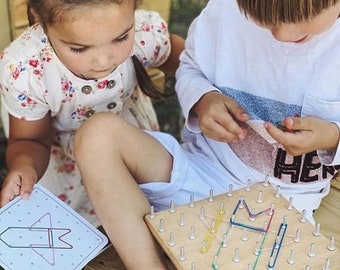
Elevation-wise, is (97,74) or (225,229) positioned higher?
(97,74)

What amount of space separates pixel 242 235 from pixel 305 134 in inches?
6.7

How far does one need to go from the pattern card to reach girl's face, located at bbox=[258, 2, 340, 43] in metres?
0.41

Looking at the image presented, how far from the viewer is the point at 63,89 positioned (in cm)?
123

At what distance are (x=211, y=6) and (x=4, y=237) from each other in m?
0.51

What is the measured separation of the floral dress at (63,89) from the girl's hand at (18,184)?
11cm

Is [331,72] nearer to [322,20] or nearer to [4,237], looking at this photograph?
[322,20]

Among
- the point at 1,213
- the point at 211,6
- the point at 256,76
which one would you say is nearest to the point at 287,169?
the point at 256,76

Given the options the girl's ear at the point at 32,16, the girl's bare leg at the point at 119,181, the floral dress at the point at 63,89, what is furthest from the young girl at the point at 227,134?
the girl's ear at the point at 32,16

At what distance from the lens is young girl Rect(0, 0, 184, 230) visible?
1.06 meters

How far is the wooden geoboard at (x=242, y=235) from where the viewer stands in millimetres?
957

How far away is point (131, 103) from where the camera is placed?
1.40 m

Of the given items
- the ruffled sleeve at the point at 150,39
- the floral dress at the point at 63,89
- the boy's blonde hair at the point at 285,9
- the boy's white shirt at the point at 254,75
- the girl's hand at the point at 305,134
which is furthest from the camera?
the ruffled sleeve at the point at 150,39

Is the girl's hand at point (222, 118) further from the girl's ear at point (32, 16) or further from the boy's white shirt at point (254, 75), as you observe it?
the girl's ear at point (32, 16)

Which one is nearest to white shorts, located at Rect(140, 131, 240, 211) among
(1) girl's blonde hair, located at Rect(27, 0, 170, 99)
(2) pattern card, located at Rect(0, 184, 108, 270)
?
(2) pattern card, located at Rect(0, 184, 108, 270)
